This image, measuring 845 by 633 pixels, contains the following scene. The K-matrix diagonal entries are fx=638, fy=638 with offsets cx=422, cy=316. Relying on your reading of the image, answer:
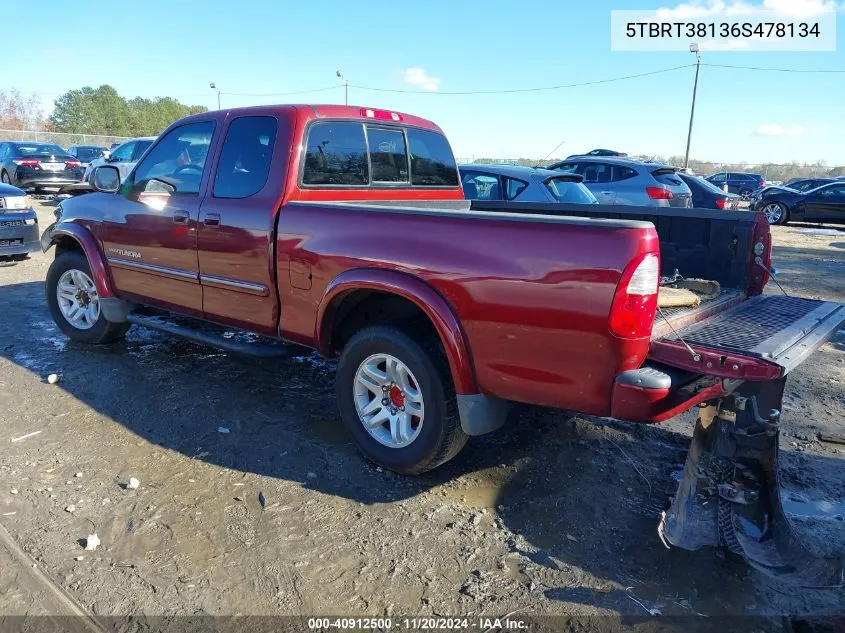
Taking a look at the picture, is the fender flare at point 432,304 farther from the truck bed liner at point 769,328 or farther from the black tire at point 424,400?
the truck bed liner at point 769,328

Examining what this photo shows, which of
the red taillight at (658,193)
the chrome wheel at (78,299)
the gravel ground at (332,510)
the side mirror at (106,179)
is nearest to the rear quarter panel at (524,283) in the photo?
the gravel ground at (332,510)

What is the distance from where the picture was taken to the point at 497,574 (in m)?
2.80

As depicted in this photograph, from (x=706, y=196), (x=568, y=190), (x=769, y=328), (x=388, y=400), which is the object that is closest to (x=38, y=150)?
(x=568, y=190)

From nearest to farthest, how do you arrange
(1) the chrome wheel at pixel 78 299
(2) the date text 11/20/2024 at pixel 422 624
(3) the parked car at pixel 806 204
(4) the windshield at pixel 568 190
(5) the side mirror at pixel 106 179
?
(2) the date text 11/20/2024 at pixel 422 624, (5) the side mirror at pixel 106 179, (1) the chrome wheel at pixel 78 299, (4) the windshield at pixel 568 190, (3) the parked car at pixel 806 204

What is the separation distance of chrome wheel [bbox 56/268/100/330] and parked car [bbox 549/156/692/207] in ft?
27.9

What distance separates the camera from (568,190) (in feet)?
28.7

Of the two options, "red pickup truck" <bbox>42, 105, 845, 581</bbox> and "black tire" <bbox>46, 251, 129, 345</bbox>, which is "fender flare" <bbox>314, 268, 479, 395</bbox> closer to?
"red pickup truck" <bbox>42, 105, 845, 581</bbox>

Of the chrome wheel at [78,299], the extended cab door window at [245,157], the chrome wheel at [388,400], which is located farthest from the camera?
the chrome wheel at [78,299]

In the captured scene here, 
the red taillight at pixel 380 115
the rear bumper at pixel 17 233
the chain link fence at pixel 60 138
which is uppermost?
the chain link fence at pixel 60 138

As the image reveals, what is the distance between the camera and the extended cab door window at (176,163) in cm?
455

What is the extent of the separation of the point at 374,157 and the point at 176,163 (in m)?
1.53

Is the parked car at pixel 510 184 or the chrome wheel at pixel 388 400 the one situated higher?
the parked car at pixel 510 184

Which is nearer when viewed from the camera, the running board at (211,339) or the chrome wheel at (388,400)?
the chrome wheel at (388,400)

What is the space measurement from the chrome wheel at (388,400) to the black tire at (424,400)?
1.4 inches
